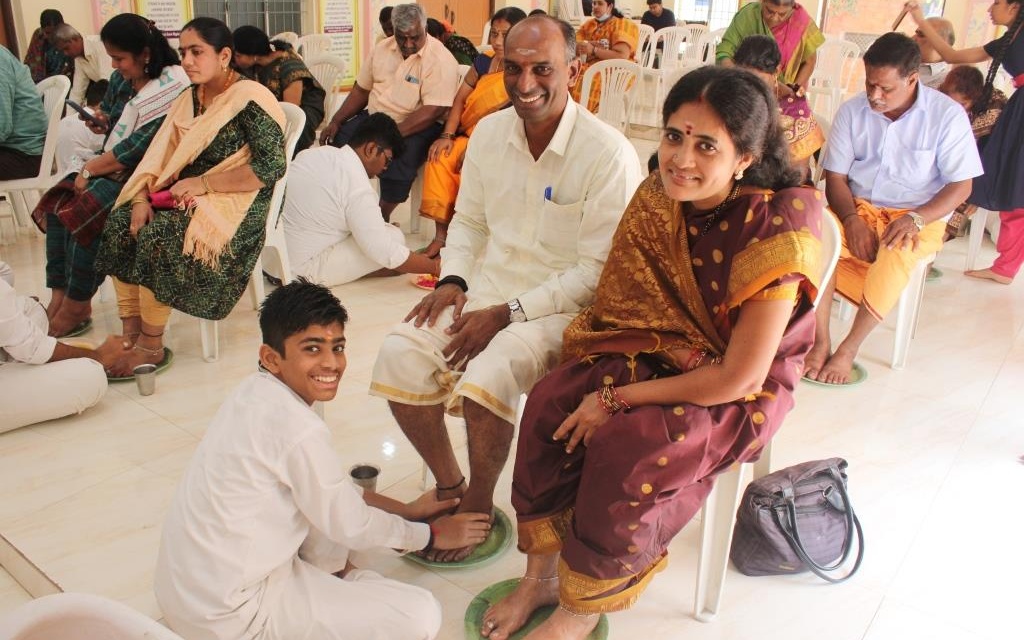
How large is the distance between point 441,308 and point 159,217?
1.29m

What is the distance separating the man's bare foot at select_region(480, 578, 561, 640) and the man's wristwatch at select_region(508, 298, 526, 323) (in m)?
0.60

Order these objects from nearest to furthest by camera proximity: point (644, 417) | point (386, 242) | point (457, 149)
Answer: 1. point (644, 417)
2. point (386, 242)
3. point (457, 149)

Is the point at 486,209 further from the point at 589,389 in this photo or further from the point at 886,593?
the point at 886,593

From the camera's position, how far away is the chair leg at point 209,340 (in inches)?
118

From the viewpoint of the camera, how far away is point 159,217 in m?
2.85

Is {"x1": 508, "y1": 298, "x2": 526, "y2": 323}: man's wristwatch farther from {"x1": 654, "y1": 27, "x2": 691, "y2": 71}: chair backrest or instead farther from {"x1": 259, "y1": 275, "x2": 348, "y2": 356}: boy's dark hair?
{"x1": 654, "y1": 27, "x2": 691, "y2": 71}: chair backrest

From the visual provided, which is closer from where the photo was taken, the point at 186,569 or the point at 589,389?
the point at 186,569

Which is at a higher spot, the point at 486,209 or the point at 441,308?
the point at 486,209

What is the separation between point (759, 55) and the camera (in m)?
3.25

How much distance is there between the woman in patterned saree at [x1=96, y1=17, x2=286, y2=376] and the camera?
2814 mm

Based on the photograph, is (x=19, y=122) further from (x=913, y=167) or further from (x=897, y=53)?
(x=913, y=167)

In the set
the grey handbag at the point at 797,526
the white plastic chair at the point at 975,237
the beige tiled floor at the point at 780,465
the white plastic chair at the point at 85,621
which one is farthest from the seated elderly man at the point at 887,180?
the white plastic chair at the point at 85,621

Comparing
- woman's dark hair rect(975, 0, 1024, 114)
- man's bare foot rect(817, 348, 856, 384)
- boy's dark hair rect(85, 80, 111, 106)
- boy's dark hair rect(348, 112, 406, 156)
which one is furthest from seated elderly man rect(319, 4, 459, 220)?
woman's dark hair rect(975, 0, 1024, 114)

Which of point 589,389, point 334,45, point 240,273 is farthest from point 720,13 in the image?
point 589,389
